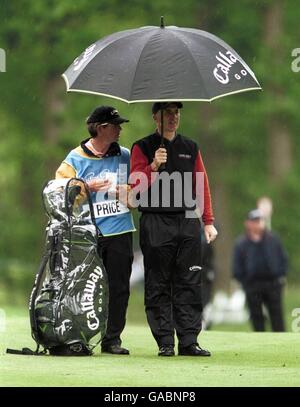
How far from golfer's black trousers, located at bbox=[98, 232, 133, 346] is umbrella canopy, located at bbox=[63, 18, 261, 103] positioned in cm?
124

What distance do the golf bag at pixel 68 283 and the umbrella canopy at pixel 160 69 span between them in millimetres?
813

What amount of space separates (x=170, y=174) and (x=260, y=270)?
322 inches

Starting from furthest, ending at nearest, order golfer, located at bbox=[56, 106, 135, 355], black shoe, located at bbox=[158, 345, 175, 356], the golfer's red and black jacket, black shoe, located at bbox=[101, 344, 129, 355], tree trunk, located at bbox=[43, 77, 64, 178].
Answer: tree trunk, located at bbox=[43, 77, 64, 178] → black shoe, located at bbox=[101, 344, 129, 355] → golfer, located at bbox=[56, 106, 135, 355] → black shoe, located at bbox=[158, 345, 175, 356] → the golfer's red and black jacket

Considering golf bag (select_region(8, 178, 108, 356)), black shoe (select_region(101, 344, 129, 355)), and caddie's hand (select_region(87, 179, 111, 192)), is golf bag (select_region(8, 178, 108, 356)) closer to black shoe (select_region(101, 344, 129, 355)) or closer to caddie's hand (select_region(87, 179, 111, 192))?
caddie's hand (select_region(87, 179, 111, 192))

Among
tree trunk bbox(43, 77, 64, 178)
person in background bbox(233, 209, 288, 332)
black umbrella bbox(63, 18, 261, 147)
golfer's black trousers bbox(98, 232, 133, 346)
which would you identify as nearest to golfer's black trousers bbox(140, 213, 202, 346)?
golfer's black trousers bbox(98, 232, 133, 346)

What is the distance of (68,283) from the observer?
32.9ft

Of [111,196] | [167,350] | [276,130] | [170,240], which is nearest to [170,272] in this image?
[170,240]

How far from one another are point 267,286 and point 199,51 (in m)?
8.33

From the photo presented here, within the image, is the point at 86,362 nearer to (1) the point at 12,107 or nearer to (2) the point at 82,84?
(2) the point at 82,84

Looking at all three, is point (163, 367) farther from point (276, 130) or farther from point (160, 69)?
point (276, 130)

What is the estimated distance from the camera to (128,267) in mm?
10477

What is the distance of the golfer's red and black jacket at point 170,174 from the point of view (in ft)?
33.2

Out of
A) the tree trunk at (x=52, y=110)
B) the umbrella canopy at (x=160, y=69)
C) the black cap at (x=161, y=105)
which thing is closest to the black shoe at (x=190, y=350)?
the black cap at (x=161, y=105)

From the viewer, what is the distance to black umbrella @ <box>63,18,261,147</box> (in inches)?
384
